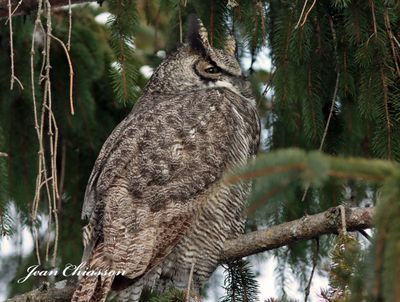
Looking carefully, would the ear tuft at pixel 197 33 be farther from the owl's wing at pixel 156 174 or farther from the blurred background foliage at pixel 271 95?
the owl's wing at pixel 156 174

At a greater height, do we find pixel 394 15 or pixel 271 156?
pixel 394 15

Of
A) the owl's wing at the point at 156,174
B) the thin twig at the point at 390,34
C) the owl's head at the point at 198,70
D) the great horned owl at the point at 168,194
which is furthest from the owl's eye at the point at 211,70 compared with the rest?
the thin twig at the point at 390,34

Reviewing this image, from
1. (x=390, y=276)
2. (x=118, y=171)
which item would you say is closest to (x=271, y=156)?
(x=390, y=276)

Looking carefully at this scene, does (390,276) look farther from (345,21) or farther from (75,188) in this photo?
(75,188)

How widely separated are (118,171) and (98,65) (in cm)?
117

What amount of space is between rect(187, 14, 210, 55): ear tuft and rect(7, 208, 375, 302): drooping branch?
103 centimetres

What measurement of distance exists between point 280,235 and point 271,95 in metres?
0.98

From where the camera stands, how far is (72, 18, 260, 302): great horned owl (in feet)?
9.78

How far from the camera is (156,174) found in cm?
314

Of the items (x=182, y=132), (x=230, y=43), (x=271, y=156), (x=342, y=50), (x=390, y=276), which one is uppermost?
(x=230, y=43)

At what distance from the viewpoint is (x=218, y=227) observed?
10.5 feet

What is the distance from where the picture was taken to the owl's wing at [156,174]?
3.00 metres

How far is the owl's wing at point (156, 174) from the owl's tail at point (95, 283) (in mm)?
50

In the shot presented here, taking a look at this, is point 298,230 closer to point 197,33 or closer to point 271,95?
point 271,95
